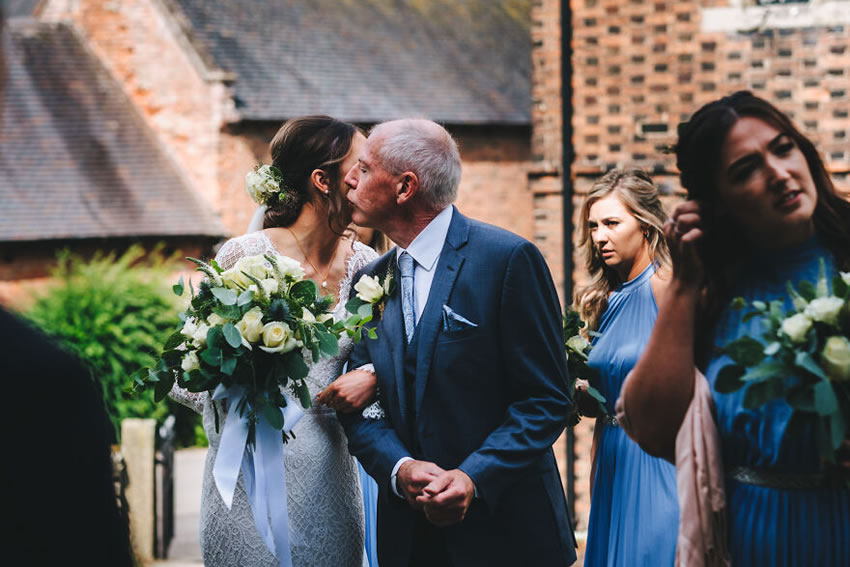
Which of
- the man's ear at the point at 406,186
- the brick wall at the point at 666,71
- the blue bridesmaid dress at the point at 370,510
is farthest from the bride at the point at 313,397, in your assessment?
the brick wall at the point at 666,71

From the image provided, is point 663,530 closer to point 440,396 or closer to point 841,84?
point 440,396

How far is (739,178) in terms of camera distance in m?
2.58

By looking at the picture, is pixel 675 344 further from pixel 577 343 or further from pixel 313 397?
pixel 577 343

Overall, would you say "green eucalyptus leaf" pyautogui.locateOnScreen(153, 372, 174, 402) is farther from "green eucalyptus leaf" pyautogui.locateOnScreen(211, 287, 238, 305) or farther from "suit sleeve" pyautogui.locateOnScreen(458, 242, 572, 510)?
"suit sleeve" pyautogui.locateOnScreen(458, 242, 572, 510)

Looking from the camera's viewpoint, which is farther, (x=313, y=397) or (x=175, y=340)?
(x=313, y=397)

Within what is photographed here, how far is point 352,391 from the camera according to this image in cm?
360

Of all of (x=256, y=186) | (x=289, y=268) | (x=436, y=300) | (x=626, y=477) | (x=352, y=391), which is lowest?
(x=626, y=477)

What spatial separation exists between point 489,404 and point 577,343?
112 cm

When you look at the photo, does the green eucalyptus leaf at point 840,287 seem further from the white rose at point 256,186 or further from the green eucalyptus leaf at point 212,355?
the white rose at point 256,186

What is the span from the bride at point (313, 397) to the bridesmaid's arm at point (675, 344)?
129 centimetres

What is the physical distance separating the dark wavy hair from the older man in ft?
2.79

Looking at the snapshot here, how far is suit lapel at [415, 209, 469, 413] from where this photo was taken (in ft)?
11.3

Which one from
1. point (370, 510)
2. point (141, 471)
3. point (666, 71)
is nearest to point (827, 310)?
point (370, 510)

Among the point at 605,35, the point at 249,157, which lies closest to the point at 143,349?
the point at 249,157
